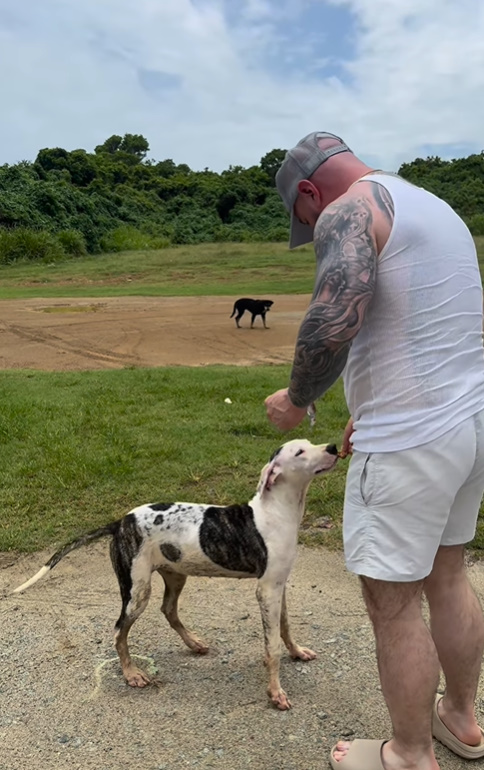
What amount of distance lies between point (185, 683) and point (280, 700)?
43 centimetres

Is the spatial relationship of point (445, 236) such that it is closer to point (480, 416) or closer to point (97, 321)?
point (480, 416)

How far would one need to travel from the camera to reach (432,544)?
6.70ft

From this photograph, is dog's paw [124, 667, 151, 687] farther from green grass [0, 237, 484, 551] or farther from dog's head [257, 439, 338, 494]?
green grass [0, 237, 484, 551]

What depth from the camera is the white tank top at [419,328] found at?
196 cm

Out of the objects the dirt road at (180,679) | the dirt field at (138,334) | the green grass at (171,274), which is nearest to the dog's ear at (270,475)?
the dirt road at (180,679)

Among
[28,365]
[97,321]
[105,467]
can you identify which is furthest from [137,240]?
[105,467]

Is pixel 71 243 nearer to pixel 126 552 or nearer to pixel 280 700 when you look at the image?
pixel 126 552

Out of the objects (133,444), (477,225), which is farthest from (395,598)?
(477,225)

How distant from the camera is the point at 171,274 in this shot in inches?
1035

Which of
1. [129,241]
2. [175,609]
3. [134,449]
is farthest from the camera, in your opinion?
[129,241]

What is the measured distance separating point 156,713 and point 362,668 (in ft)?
2.88

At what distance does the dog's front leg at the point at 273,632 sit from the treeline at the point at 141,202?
104ft

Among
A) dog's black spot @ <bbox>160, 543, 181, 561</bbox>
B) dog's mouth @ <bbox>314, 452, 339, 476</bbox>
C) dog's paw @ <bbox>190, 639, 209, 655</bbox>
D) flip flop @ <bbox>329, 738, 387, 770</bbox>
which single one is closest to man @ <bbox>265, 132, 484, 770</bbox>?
flip flop @ <bbox>329, 738, 387, 770</bbox>

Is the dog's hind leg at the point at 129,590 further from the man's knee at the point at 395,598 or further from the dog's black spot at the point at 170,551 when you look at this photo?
the man's knee at the point at 395,598
